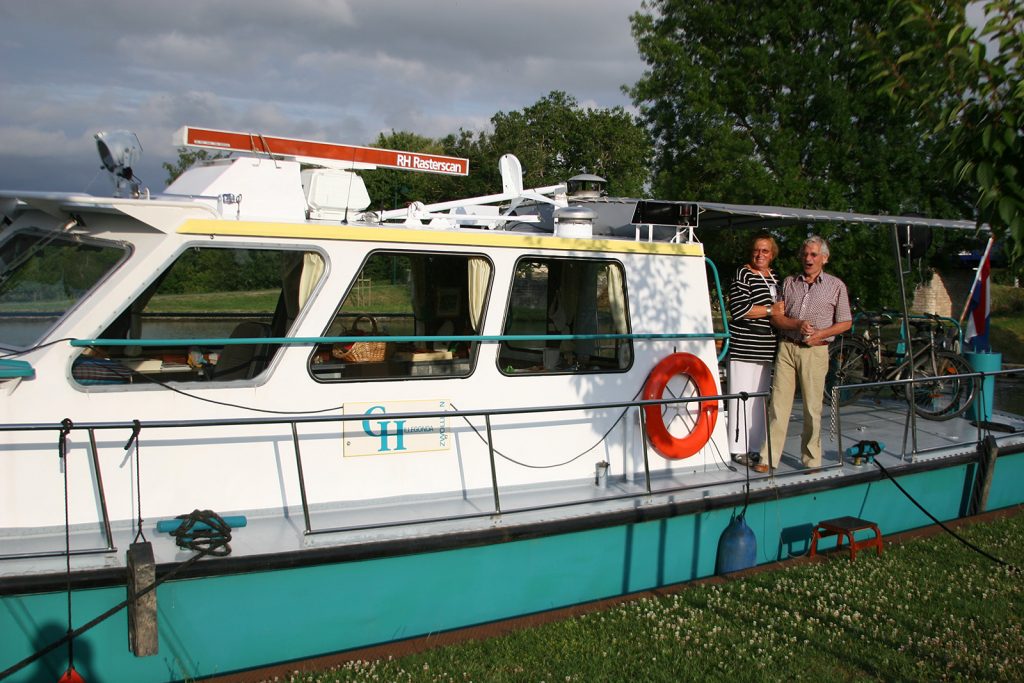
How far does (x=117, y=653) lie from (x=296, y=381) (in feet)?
5.26

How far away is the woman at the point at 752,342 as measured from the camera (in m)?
6.44

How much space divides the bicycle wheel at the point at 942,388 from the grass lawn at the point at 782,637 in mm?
2759

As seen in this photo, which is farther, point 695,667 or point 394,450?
point 394,450

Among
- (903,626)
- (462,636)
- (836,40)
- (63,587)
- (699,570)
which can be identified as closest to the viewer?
(63,587)

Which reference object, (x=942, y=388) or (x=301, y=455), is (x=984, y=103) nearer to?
(x=301, y=455)

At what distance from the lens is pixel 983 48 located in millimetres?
3031

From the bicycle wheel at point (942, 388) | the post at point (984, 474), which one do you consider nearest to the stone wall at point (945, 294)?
the bicycle wheel at point (942, 388)

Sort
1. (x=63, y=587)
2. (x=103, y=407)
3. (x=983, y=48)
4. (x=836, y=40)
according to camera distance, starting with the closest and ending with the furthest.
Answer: (x=983, y=48) < (x=63, y=587) < (x=103, y=407) < (x=836, y=40)

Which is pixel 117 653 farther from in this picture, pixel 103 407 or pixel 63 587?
pixel 103 407

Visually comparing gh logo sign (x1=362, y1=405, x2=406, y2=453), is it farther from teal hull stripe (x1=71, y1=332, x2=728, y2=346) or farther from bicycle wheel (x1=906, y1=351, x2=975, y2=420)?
bicycle wheel (x1=906, y1=351, x2=975, y2=420)

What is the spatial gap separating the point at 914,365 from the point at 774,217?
329cm

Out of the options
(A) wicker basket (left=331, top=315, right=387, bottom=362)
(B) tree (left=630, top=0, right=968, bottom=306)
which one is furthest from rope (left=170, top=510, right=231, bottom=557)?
(B) tree (left=630, top=0, right=968, bottom=306)

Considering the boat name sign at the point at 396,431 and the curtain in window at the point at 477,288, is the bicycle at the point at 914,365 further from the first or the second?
the boat name sign at the point at 396,431

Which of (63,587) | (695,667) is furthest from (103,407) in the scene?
(695,667)
